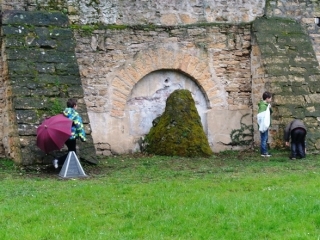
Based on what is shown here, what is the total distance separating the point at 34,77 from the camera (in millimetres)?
10180

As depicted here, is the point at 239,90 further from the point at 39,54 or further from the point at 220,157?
the point at 39,54

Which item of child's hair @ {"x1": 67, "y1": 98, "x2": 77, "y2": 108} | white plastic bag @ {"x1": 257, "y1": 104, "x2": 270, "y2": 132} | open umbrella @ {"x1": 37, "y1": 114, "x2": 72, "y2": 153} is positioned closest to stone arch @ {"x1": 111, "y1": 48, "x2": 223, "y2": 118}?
white plastic bag @ {"x1": 257, "y1": 104, "x2": 270, "y2": 132}

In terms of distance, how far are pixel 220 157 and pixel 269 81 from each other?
73.6 inches

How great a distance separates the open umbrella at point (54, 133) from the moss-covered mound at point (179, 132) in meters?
2.71

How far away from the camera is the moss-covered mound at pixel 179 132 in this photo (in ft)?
36.9

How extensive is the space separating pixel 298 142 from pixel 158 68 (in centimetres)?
314

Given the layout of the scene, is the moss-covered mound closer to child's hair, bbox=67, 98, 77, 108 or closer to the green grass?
the green grass

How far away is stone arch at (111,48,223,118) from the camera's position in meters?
11.9

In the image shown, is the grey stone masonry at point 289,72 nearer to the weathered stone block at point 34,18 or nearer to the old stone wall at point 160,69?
the old stone wall at point 160,69

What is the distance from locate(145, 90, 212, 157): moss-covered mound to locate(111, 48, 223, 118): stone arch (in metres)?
0.68

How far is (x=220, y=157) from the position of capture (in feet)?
38.1

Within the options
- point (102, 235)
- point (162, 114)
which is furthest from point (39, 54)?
point (102, 235)

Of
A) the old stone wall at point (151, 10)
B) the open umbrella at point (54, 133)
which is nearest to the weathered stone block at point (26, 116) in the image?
the open umbrella at point (54, 133)

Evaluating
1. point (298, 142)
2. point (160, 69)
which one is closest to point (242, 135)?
→ point (298, 142)
